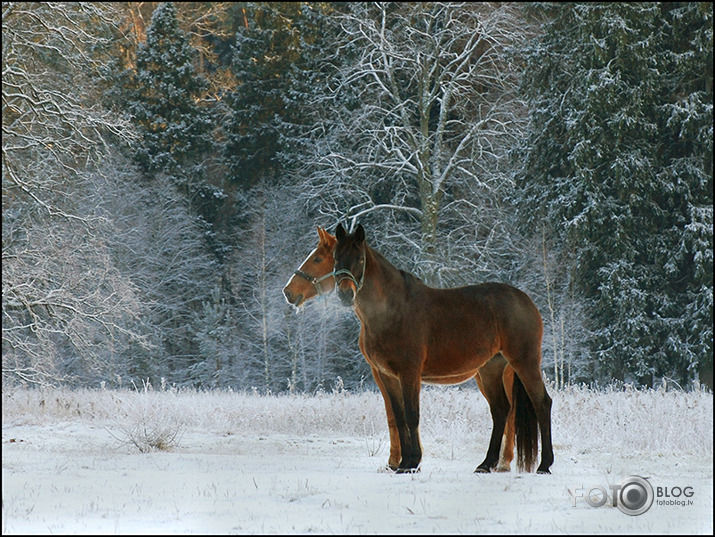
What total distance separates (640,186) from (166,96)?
17.1 metres

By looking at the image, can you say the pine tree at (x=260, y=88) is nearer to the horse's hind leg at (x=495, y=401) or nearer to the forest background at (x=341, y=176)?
the forest background at (x=341, y=176)

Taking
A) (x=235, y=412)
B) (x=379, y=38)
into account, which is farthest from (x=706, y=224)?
(x=235, y=412)

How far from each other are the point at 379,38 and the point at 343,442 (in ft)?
48.0

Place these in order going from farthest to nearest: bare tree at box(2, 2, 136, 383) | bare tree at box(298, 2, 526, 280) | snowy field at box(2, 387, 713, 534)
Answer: bare tree at box(298, 2, 526, 280) < bare tree at box(2, 2, 136, 383) < snowy field at box(2, 387, 713, 534)

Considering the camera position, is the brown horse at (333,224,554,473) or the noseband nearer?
the brown horse at (333,224,554,473)

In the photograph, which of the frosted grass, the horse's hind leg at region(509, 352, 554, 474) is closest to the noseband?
the horse's hind leg at region(509, 352, 554, 474)

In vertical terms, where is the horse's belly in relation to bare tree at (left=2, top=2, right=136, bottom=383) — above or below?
below

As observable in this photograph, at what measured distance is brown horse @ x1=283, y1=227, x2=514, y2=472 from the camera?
7.70 meters

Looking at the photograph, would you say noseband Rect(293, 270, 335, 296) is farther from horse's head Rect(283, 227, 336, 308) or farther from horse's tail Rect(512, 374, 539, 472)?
horse's tail Rect(512, 374, 539, 472)

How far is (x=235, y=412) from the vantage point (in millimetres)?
14078

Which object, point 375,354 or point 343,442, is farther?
point 343,442

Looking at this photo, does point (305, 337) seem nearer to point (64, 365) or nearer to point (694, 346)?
point (64, 365)

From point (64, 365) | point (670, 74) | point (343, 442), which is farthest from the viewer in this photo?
point (64, 365)

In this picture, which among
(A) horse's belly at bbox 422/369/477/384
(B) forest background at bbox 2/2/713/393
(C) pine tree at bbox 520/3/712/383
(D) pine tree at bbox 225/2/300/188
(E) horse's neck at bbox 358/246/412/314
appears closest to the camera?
(E) horse's neck at bbox 358/246/412/314
